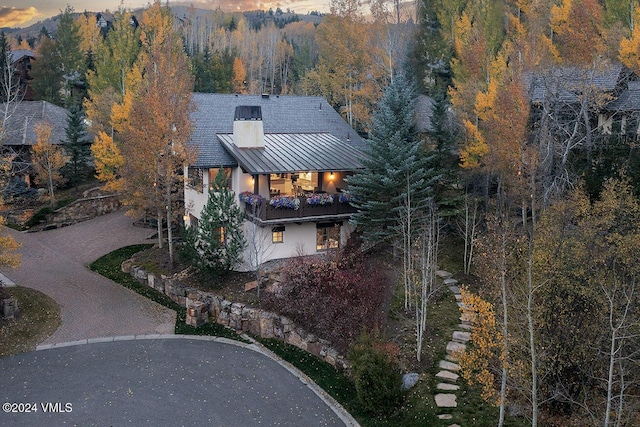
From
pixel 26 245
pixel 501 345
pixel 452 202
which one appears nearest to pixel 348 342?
pixel 501 345

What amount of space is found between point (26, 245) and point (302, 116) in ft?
62.4

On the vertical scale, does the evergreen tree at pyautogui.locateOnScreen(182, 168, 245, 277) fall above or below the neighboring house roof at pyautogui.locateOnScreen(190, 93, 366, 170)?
below

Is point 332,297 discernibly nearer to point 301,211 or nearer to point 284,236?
point 301,211

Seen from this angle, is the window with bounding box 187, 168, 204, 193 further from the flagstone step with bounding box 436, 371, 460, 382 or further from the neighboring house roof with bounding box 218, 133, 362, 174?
the flagstone step with bounding box 436, 371, 460, 382

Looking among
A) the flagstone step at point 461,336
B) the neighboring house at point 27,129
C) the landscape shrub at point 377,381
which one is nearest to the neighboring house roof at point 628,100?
the flagstone step at point 461,336

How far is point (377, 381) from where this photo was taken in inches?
565

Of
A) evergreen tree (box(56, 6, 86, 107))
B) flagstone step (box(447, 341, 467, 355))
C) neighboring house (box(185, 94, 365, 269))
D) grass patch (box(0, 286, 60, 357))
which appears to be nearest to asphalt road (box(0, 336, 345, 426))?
grass patch (box(0, 286, 60, 357))

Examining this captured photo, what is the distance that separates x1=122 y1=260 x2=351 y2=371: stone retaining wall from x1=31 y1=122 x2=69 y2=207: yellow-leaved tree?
17.9m

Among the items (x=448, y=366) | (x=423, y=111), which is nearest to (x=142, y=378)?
(x=448, y=366)

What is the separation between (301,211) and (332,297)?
553 centimetres

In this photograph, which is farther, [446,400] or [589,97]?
[589,97]

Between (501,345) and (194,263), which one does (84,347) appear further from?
(501,345)

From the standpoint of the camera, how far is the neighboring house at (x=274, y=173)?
2344 centimetres

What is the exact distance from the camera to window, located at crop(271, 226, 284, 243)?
2384cm
